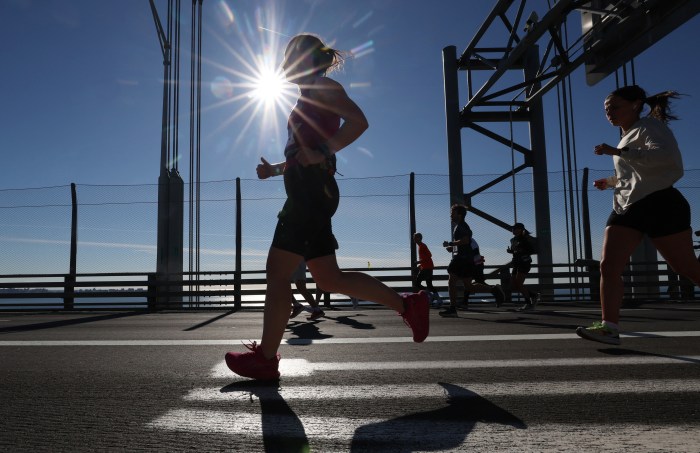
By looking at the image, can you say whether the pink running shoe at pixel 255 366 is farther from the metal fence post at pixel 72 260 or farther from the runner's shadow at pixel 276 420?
the metal fence post at pixel 72 260

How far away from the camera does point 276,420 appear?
169 cm

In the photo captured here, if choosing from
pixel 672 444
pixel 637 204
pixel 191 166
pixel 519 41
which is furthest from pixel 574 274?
pixel 191 166

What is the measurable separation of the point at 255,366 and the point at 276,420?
0.72 metres

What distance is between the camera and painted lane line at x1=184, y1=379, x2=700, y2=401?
2.01m

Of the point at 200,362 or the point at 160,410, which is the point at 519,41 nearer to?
the point at 200,362

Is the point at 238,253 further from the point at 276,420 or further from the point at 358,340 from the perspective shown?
the point at 276,420

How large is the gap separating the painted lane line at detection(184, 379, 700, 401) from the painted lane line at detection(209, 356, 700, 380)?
364mm

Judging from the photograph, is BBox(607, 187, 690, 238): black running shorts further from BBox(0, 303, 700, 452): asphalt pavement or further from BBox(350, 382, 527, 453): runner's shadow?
BBox(350, 382, 527, 453): runner's shadow

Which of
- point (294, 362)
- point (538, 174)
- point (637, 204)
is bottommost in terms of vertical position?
point (294, 362)

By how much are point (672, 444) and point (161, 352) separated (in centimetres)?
291

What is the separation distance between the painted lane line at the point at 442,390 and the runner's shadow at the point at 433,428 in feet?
0.56

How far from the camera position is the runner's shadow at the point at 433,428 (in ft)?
4.63

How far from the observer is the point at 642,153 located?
3072 millimetres

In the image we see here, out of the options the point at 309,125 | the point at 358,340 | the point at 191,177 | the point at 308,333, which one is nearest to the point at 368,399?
the point at 309,125
